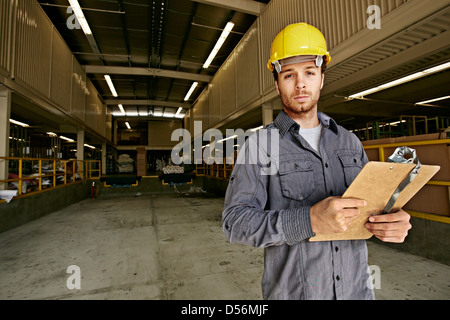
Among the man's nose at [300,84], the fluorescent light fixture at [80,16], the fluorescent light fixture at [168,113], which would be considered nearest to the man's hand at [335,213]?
the man's nose at [300,84]

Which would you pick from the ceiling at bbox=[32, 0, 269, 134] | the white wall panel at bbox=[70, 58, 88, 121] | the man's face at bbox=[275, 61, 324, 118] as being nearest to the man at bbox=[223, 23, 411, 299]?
the man's face at bbox=[275, 61, 324, 118]

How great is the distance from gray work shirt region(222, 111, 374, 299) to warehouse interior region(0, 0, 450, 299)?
187 centimetres

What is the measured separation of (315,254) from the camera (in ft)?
3.81

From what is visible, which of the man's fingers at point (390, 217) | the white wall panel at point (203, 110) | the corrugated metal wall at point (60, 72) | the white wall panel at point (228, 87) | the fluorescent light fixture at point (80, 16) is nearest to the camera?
the man's fingers at point (390, 217)

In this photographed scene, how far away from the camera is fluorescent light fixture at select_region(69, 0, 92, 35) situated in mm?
7194

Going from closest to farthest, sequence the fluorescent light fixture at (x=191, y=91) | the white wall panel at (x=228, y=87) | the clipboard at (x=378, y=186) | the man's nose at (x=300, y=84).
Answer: the clipboard at (x=378, y=186) → the man's nose at (x=300, y=84) → the white wall panel at (x=228, y=87) → the fluorescent light fixture at (x=191, y=91)

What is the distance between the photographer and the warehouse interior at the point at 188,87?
369cm

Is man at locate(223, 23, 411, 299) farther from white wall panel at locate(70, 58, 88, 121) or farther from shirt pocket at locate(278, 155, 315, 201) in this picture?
white wall panel at locate(70, 58, 88, 121)

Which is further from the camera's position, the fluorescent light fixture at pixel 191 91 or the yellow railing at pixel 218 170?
the fluorescent light fixture at pixel 191 91

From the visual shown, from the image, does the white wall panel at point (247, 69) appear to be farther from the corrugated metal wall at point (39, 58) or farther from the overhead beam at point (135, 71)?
the corrugated metal wall at point (39, 58)

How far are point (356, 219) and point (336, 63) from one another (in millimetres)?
4469

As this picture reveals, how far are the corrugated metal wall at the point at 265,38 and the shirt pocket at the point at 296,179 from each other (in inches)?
154

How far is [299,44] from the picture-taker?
4.68 feet
